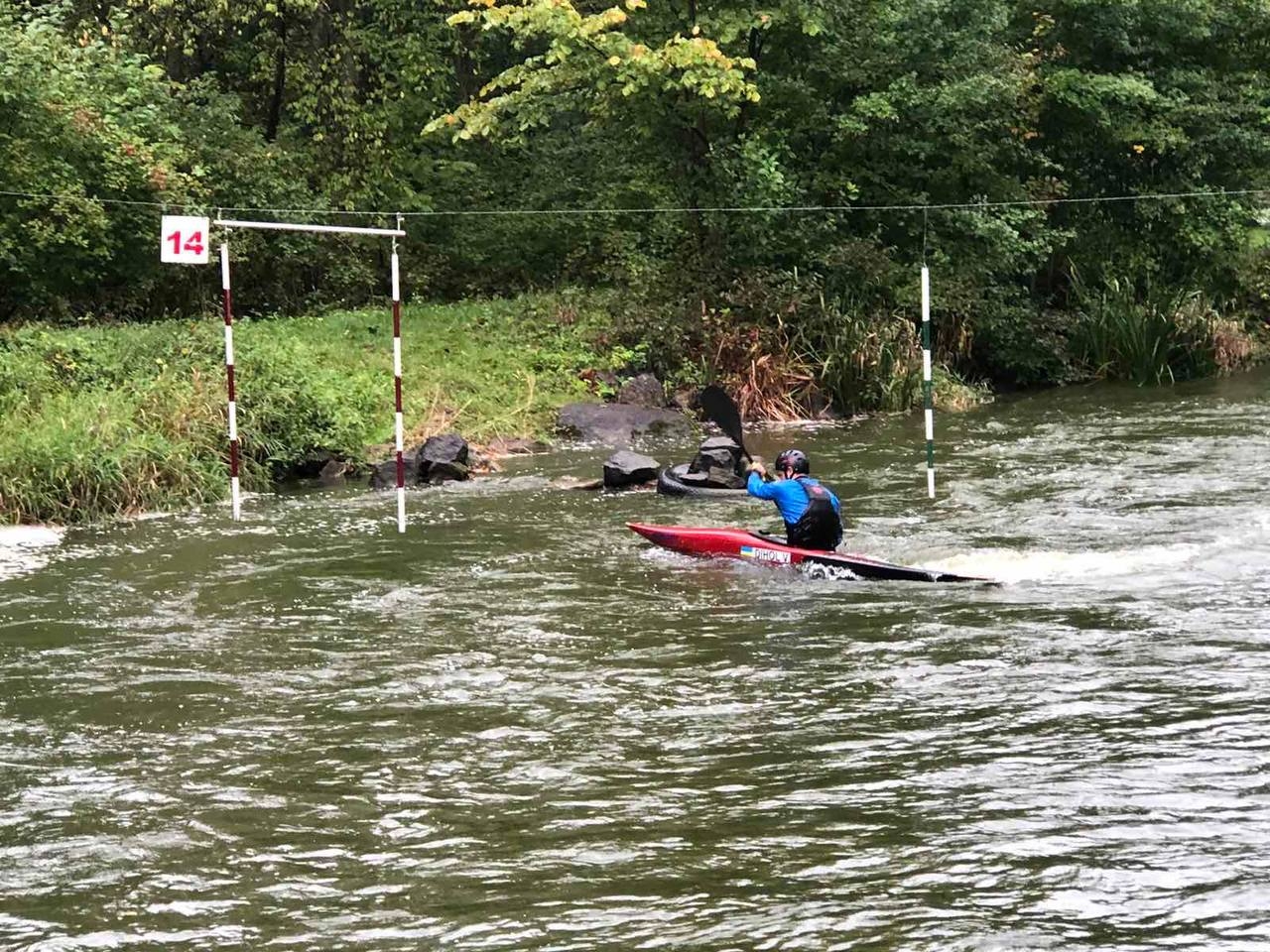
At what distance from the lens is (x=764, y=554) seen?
9859 mm

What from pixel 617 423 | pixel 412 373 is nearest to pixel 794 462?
pixel 617 423

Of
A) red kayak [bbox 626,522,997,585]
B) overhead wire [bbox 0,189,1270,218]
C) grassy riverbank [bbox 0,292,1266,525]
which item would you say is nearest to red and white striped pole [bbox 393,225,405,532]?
red kayak [bbox 626,522,997,585]

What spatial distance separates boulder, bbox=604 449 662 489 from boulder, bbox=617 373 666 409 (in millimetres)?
4556

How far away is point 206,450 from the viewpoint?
13422mm

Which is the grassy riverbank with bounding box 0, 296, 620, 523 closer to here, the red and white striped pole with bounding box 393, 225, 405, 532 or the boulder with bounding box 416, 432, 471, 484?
the boulder with bounding box 416, 432, 471, 484

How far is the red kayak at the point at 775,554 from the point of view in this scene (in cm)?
907

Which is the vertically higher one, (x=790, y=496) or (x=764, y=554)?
(x=790, y=496)

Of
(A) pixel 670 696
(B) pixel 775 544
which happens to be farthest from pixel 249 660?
(B) pixel 775 544

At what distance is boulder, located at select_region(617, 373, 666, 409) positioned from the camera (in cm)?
1819

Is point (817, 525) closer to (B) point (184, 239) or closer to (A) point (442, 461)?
(A) point (442, 461)

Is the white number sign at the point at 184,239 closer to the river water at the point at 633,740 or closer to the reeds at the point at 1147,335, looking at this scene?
the river water at the point at 633,740

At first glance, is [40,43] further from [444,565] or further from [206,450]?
[444,565]

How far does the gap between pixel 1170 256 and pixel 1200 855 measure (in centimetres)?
2059

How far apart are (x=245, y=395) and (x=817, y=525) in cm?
688
